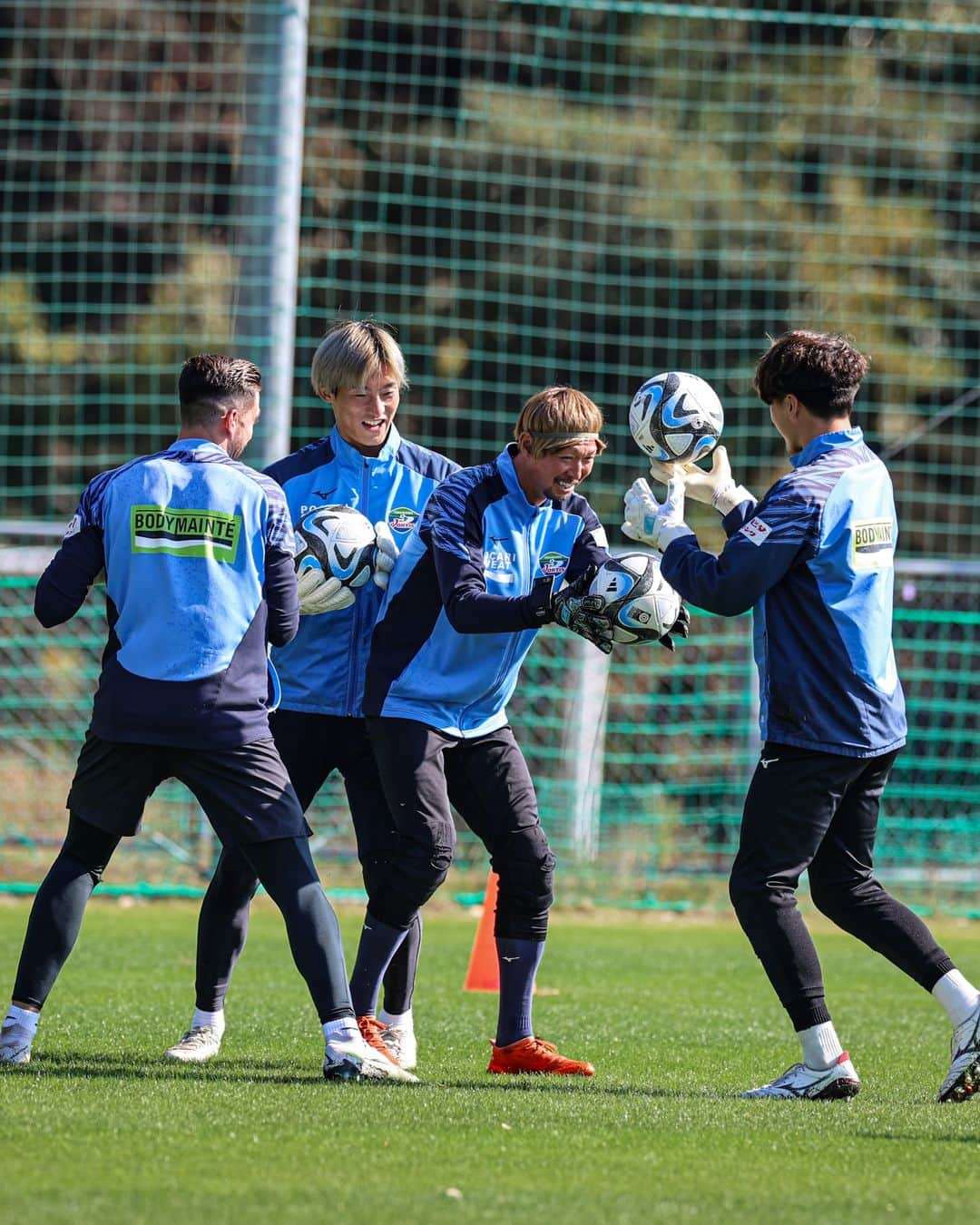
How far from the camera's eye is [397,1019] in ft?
18.0

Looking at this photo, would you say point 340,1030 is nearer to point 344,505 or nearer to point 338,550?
point 338,550

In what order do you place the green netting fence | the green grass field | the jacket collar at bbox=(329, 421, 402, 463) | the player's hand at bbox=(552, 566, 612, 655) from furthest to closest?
the green netting fence → the jacket collar at bbox=(329, 421, 402, 463) → the player's hand at bbox=(552, 566, 612, 655) → the green grass field

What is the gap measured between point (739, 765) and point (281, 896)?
8992mm

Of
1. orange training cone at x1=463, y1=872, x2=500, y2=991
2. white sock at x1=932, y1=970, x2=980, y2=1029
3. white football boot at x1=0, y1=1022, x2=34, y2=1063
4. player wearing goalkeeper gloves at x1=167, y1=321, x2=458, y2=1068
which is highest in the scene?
player wearing goalkeeper gloves at x1=167, y1=321, x2=458, y2=1068

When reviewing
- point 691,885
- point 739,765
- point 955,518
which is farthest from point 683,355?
point 691,885

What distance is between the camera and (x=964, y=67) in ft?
65.3

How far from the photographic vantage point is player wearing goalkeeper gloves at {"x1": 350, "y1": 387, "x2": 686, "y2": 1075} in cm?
514

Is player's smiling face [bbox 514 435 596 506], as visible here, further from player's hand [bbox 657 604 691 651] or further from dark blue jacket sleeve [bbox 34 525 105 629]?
dark blue jacket sleeve [bbox 34 525 105 629]

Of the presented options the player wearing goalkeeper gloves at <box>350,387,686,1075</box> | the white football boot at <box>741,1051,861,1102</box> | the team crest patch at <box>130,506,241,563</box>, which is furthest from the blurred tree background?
the white football boot at <box>741,1051,861,1102</box>

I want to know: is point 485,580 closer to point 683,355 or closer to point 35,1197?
point 35,1197

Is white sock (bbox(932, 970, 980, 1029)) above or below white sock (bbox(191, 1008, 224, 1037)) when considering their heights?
above

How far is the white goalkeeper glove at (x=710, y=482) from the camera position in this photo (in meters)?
5.25

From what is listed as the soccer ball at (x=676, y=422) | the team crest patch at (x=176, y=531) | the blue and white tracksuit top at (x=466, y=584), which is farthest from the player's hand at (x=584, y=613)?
the team crest patch at (x=176, y=531)

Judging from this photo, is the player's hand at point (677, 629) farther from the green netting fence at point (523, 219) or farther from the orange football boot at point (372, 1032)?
the green netting fence at point (523, 219)
